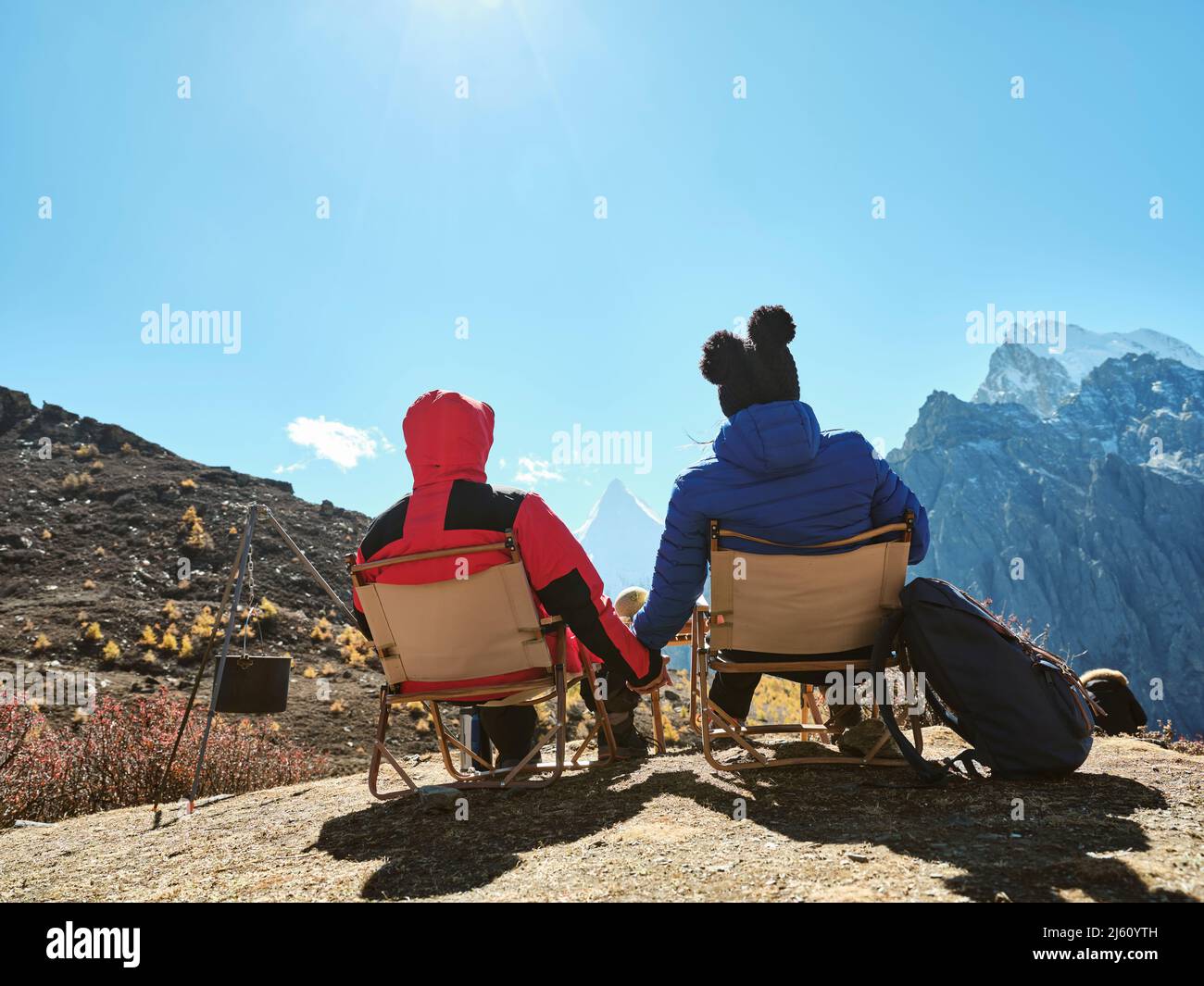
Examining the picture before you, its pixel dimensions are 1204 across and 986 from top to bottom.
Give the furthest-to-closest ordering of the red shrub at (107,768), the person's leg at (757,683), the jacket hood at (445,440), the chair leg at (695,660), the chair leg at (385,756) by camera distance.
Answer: the red shrub at (107,768)
the chair leg at (695,660)
the jacket hood at (445,440)
the chair leg at (385,756)
the person's leg at (757,683)

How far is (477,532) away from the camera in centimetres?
342

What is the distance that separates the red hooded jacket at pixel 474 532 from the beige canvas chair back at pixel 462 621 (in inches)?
2.1

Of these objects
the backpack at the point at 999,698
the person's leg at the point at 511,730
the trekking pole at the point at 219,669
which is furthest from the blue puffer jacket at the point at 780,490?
the trekking pole at the point at 219,669

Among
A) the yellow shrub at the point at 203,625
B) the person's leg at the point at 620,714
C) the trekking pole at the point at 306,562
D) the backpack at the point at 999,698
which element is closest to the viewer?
the backpack at the point at 999,698

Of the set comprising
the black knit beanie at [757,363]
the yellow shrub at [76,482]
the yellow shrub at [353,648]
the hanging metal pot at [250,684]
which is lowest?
the yellow shrub at [353,648]

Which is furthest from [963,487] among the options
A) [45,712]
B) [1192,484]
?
[45,712]

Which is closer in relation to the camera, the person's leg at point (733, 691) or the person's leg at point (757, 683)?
the person's leg at point (757, 683)

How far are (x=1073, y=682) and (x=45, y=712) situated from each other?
422 inches

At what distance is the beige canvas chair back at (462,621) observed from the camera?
340 centimetres

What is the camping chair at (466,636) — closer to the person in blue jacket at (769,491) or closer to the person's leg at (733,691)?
the person in blue jacket at (769,491)

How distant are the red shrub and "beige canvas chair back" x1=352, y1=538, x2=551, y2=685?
280 centimetres

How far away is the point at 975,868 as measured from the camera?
5.87ft

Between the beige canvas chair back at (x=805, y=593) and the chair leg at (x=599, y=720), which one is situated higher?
the beige canvas chair back at (x=805, y=593)
